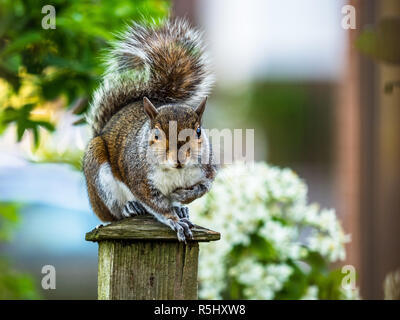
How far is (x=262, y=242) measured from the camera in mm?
1799

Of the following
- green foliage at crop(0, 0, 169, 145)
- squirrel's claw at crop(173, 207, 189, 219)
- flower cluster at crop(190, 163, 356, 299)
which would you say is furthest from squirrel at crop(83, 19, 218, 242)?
flower cluster at crop(190, 163, 356, 299)

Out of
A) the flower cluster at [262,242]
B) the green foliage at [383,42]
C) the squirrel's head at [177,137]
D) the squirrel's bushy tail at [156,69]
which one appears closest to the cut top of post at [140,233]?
the squirrel's head at [177,137]

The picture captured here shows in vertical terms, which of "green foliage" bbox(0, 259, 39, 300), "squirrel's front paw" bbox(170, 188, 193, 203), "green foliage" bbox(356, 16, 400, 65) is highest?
"green foliage" bbox(356, 16, 400, 65)

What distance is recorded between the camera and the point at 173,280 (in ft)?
3.86

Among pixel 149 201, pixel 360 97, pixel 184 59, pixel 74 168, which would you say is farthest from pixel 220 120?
pixel 149 201

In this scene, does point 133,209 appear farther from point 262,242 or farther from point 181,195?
point 262,242

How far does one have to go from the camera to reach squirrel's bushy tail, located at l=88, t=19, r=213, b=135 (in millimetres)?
1538

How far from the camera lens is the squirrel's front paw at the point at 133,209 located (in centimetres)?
138

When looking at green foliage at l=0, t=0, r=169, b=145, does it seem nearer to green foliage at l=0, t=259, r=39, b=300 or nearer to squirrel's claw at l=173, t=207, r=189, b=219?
green foliage at l=0, t=259, r=39, b=300

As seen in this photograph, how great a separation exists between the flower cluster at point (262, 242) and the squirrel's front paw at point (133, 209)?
42cm

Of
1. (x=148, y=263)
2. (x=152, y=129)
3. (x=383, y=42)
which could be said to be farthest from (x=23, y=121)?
(x=383, y=42)

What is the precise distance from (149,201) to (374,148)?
171 centimetres

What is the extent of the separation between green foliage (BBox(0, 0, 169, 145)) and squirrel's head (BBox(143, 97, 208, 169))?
597 millimetres

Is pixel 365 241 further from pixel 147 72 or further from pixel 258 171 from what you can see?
pixel 147 72
